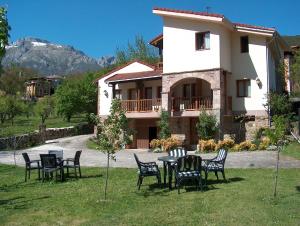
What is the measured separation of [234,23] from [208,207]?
67.8ft

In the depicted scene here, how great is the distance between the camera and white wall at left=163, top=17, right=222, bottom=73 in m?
26.8

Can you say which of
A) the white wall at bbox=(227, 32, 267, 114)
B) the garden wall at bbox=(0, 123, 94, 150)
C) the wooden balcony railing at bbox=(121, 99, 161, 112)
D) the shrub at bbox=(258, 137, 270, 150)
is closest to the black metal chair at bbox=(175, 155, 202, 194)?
the shrub at bbox=(258, 137, 270, 150)

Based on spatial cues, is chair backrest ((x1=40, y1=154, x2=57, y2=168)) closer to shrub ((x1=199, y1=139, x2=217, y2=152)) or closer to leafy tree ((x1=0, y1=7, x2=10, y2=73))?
leafy tree ((x1=0, y1=7, x2=10, y2=73))

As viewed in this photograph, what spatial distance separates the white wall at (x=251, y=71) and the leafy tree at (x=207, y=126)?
10.0 feet

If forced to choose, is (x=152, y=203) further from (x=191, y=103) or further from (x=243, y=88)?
(x=243, y=88)

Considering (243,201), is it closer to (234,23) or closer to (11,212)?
(11,212)

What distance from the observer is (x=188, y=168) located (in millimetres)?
11805

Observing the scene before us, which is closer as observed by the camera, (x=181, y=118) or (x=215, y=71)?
(x=215, y=71)

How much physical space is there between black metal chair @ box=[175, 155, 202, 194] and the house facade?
47.4 ft

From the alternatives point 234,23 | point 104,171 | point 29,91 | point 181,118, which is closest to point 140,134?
point 181,118

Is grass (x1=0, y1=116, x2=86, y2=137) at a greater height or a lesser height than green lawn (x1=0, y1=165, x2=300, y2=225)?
greater

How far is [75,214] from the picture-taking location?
31.3 ft

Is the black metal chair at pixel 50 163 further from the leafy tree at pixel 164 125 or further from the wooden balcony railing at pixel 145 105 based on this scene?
the wooden balcony railing at pixel 145 105

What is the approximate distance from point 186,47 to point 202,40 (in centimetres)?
116
